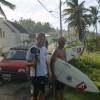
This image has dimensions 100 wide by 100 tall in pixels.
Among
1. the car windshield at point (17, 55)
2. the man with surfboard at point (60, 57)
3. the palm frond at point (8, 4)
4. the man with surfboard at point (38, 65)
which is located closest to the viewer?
the man with surfboard at point (38, 65)

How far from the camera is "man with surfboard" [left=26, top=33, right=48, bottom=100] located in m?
9.75

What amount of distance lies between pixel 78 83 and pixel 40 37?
1.95 m

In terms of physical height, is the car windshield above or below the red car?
above

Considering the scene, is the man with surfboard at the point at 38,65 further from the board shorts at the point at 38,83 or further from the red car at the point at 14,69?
the red car at the point at 14,69

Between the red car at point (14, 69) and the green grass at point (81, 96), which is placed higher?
the red car at point (14, 69)

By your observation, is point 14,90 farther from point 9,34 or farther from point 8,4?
point 9,34

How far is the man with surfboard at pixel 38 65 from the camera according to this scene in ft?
32.0

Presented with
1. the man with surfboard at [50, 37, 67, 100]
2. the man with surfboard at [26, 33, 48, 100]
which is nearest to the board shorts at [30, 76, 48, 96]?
the man with surfboard at [26, 33, 48, 100]

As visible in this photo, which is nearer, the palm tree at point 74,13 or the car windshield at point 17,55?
the car windshield at point 17,55

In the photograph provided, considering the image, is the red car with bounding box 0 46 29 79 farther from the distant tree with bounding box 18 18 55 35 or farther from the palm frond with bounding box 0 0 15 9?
the distant tree with bounding box 18 18 55 35

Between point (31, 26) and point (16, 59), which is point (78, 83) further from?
point (31, 26)

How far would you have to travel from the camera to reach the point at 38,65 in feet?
32.0

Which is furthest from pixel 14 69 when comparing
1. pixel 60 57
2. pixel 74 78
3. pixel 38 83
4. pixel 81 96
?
pixel 38 83

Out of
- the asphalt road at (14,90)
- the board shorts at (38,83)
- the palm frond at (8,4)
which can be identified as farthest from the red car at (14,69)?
the palm frond at (8,4)
